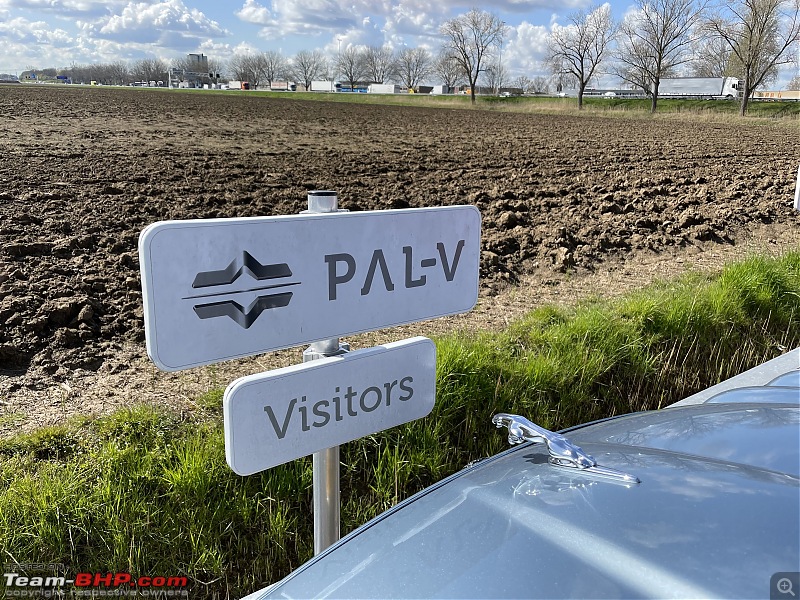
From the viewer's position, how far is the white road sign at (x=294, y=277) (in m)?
1.42

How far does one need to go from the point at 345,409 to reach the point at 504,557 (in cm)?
74

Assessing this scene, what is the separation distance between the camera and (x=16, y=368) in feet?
12.6

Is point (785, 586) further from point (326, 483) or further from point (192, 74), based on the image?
point (192, 74)

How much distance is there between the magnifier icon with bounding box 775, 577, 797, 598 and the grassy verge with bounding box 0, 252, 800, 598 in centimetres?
189

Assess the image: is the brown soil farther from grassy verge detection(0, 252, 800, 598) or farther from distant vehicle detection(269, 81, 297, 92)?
distant vehicle detection(269, 81, 297, 92)

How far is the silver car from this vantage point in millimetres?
994

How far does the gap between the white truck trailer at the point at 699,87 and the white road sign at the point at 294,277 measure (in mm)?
77037

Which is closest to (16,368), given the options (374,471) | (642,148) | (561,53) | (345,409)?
(374,471)

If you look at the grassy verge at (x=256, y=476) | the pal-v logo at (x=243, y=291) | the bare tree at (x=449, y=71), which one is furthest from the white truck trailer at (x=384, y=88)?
the pal-v logo at (x=243, y=291)

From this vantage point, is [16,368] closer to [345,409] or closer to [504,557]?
[345,409]

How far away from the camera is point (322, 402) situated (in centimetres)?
170

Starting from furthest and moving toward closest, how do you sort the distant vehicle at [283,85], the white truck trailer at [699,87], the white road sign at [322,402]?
the distant vehicle at [283,85]
the white truck trailer at [699,87]
the white road sign at [322,402]

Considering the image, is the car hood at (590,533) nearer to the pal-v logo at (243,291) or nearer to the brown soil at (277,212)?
the pal-v logo at (243,291)

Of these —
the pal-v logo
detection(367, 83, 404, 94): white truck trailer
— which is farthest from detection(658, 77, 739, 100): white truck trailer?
the pal-v logo
